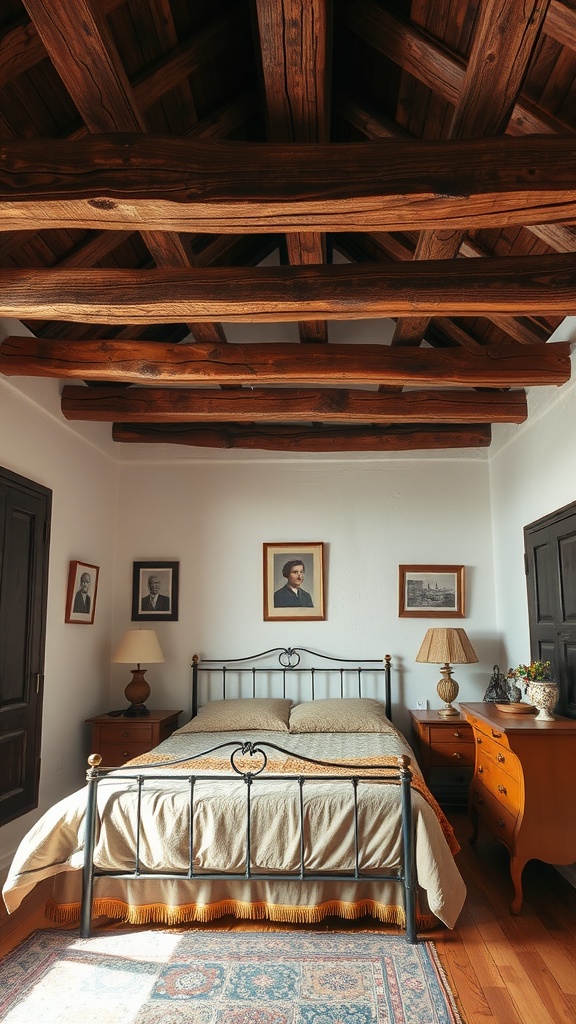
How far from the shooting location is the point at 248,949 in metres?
3.04

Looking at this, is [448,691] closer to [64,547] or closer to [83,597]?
[83,597]

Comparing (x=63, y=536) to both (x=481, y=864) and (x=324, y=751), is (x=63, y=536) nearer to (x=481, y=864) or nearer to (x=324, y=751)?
(x=324, y=751)

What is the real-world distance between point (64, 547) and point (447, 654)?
2744 mm

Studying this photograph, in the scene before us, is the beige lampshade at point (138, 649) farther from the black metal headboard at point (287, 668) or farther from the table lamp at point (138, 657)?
the black metal headboard at point (287, 668)

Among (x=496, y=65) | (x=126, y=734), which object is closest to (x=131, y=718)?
(x=126, y=734)

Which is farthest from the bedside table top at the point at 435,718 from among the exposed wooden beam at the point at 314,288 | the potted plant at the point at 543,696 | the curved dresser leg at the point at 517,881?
the exposed wooden beam at the point at 314,288

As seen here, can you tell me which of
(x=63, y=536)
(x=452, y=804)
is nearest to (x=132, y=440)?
(x=63, y=536)

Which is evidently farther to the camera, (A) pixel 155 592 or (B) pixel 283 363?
(A) pixel 155 592

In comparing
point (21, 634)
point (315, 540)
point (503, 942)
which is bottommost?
point (503, 942)

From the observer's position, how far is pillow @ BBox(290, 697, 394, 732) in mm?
4957

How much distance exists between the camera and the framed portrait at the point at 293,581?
5.80m

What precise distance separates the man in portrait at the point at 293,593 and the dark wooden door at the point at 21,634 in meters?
1.89

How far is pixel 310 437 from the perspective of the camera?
5.85 metres

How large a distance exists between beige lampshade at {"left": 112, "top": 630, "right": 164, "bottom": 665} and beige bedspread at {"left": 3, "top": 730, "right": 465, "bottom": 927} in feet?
6.41
